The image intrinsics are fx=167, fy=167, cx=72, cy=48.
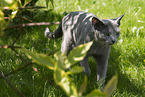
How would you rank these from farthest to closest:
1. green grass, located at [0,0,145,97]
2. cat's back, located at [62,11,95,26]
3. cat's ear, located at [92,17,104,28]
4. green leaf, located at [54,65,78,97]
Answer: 1. cat's back, located at [62,11,95,26]
2. green grass, located at [0,0,145,97]
3. cat's ear, located at [92,17,104,28]
4. green leaf, located at [54,65,78,97]

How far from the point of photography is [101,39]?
162 centimetres

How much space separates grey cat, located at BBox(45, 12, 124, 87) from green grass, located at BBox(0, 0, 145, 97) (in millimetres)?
291

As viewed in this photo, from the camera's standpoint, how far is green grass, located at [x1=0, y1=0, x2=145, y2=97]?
171 centimetres

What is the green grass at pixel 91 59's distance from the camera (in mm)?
1714

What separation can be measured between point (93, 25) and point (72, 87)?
122 cm

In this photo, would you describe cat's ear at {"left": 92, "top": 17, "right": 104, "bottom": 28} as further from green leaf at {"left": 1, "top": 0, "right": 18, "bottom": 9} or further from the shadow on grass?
green leaf at {"left": 1, "top": 0, "right": 18, "bottom": 9}

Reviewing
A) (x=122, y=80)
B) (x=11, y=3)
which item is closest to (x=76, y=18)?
(x=122, y=80)

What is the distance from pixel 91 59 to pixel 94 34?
2.78 ft

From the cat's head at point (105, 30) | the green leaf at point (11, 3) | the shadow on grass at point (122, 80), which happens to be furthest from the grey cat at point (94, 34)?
the green leaf at point (11, 3)

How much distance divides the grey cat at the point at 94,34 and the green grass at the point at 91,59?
0.29m

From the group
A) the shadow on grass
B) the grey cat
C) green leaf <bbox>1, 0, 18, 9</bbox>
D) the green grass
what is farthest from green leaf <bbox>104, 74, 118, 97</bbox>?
the shadow on grass

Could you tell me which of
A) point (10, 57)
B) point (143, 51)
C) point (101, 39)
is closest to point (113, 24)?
point (101, 39)

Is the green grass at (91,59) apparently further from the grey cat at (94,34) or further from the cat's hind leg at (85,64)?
the grey cat at (94,34)

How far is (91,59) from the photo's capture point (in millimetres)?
2465
